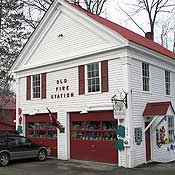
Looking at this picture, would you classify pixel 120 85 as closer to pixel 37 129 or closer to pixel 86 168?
pixel 86 168

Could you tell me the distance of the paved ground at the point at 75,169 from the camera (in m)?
15.7

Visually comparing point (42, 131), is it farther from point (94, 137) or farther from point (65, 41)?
point (65, 41)

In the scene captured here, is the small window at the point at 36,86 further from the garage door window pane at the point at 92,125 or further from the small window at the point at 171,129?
the small window at the point at 171,129

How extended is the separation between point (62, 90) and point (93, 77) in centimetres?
265

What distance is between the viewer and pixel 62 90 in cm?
2098

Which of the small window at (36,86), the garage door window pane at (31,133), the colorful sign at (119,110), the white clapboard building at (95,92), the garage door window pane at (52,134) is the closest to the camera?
the colorful sign at (119,110)

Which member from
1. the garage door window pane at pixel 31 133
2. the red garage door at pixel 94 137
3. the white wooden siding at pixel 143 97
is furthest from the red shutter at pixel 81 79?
the garage door window pane at pixel 31 133

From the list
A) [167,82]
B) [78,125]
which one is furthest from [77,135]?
[167,82]

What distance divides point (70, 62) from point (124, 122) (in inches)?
210

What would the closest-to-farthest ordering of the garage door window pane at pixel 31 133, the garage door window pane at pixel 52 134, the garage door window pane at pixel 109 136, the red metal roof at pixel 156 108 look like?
the red metal roof at pixel 156 108
the garage door window pane at pixel 109 136
the garage door window pane at pixel 52 134
the garage door window pane at pixel 31 133

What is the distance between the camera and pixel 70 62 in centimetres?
2061

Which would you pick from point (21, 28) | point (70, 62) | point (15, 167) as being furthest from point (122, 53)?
point (21, 28)

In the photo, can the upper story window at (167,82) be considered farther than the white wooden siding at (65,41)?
Yes

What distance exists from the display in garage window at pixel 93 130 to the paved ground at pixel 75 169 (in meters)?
1.48
